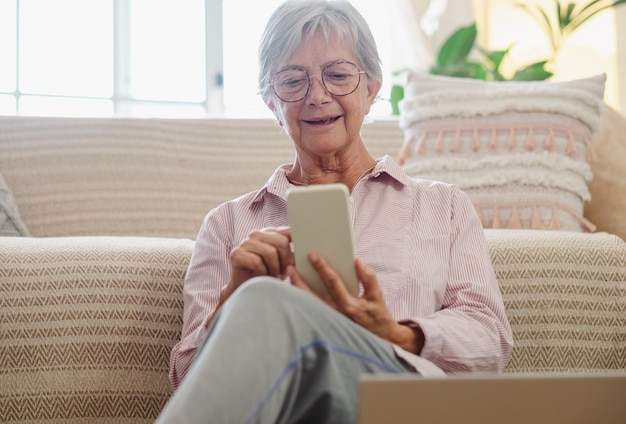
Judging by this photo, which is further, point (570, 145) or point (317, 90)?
point (570, 145)

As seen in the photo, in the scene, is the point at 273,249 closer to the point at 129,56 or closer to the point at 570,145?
the point at 570,145

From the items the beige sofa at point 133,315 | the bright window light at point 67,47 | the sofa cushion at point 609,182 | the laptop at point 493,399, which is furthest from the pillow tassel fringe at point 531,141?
the bright window light at point 67,47

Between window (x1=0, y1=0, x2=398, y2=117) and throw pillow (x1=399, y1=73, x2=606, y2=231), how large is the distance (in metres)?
1.84

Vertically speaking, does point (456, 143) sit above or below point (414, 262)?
above

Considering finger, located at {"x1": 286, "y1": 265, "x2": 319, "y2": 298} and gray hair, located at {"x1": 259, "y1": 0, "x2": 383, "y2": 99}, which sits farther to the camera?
gray hair, located at {"x1": 259, "y1": 0, "x2": 383, "y2": 99}

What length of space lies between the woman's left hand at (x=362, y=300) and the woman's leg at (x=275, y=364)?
0.34 ft

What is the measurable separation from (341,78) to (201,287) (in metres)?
0.43

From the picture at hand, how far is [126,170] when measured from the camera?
2016mm

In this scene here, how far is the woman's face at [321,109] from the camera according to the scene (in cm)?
142

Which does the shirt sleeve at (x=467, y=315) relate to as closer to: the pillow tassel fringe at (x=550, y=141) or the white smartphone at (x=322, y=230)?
the white smartphone at (x=322, y=230)

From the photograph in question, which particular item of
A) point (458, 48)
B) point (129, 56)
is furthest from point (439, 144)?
point (129, 56)

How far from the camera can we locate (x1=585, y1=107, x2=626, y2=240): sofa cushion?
1.95m

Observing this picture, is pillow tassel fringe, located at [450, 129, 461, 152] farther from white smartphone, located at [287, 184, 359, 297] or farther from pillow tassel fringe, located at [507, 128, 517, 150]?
white smartphone, located at [287, 184, 359, 297]

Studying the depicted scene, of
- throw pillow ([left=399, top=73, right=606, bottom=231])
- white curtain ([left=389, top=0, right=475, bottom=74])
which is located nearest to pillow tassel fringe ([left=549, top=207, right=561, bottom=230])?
throw pillow ([left=399, top=73, right=606, bottom=231])
